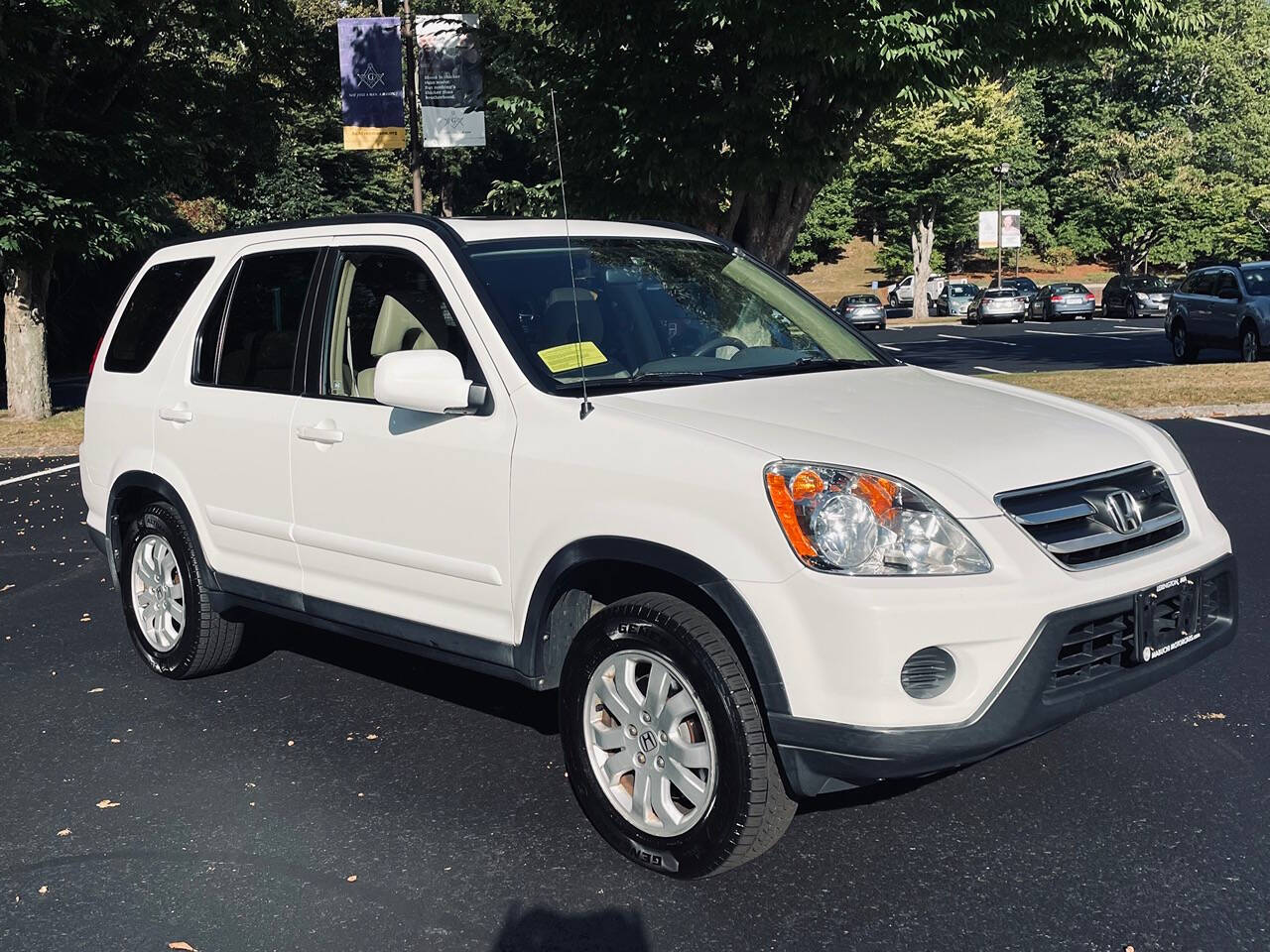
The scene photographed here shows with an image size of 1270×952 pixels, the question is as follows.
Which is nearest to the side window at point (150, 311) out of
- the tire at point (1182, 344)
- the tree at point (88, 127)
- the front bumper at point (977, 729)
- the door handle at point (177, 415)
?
the door handle at point (177, 415)

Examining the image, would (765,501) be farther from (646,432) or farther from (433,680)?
(433,680)

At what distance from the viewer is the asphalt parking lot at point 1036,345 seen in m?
25.5

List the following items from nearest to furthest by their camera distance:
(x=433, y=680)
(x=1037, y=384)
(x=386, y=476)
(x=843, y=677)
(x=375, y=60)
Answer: (x=843, y=677) < (x=386, y=476) < (x=433, y=680) < (x=1037, y=384) < (x=375, y=60)

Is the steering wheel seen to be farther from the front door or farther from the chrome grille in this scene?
the chrome grille

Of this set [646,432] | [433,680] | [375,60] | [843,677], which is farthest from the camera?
[375,60]

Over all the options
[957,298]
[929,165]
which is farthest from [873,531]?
[929,165]

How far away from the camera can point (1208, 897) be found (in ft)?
11.9

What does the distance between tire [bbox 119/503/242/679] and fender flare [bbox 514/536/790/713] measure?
6.54ft

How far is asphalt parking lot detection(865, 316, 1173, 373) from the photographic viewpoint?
25.5m

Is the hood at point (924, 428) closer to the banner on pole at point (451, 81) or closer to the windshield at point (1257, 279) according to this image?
the banner on pole at point (451, 81)

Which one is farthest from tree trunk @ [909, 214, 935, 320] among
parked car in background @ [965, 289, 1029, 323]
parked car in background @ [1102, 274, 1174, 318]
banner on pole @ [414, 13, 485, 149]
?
banner on pole @ [414, 13, 485, 149]

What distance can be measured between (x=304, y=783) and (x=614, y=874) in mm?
1330

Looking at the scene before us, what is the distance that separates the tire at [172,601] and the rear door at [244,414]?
230mm

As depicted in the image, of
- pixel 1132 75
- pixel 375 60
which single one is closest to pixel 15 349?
pixel 375 60
